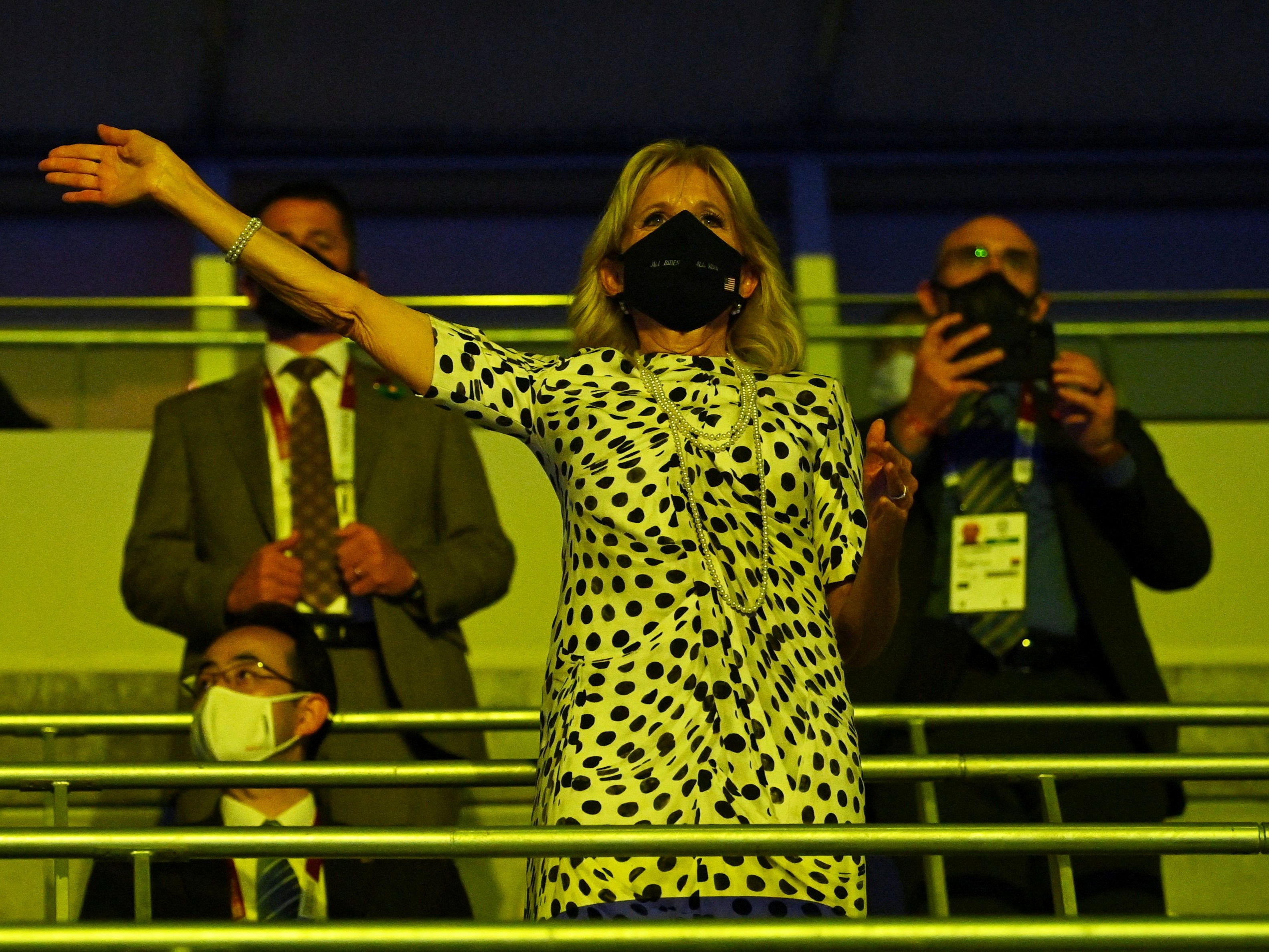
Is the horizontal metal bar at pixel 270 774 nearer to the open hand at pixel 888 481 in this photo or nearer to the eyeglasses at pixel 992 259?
the open hand at pixel 888 481

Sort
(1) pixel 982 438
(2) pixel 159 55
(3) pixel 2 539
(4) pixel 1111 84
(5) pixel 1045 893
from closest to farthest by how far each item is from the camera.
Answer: (5) pixel 1045 893 < (1) pixel 982 438 < (3) pixel 2 539 < (2) pixel 159 55 < (4) pixel 1111 84

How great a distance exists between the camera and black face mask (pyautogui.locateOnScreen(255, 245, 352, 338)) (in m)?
3.85

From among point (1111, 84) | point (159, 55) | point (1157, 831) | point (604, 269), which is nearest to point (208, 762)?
point (604, 269)

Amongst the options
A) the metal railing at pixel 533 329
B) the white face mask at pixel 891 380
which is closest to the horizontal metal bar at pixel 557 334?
the metal railing at pixel 533 329

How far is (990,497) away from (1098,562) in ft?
0.77

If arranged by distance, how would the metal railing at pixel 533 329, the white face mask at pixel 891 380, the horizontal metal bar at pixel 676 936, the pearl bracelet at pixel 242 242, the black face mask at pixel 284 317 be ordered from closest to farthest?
1. the horizontal metal bar at pixel 676 936
2. the pearl bracelet at pixel 242 242
3. the black face mask at pixel 284 317
4. the white face mask at pixel 891 380
5. the metal railing at pixel 533 329

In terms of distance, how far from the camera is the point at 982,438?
12.4 ft

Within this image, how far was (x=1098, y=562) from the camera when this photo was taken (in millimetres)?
3604

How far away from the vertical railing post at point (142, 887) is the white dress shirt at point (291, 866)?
529 millimetres

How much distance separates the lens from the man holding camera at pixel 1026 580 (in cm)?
345

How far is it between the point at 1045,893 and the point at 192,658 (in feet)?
5.23

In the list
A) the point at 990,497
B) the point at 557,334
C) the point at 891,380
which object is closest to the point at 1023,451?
the point at 990,497

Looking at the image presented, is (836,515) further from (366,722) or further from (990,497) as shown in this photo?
(990,497)

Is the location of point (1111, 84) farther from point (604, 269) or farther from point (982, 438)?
point (604, 269)
